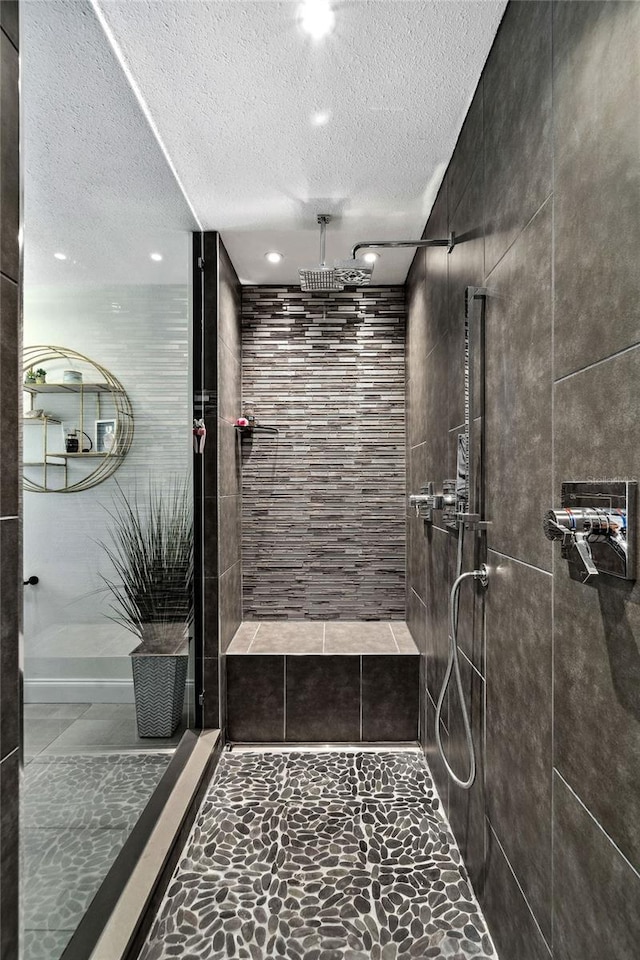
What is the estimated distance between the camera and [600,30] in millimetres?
879

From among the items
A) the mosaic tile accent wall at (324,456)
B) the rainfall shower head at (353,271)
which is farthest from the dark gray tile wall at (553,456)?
the mosaic tile accent wall at (324,456)

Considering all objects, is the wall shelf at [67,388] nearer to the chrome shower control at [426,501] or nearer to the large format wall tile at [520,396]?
the large format wall tile at [520,396]

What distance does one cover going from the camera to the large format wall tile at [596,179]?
80cm

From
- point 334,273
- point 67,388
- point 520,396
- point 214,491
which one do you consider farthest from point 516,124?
point 214,491

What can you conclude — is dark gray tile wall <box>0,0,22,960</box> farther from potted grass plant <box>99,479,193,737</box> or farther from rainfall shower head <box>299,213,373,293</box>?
rainfall shower head <box>299,213,373,293</box>

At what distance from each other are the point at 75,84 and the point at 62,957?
2.15 m

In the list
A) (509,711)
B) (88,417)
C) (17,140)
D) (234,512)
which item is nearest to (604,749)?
(509,711)

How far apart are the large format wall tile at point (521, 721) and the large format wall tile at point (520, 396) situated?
9 cm

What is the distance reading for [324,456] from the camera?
330 centimetres

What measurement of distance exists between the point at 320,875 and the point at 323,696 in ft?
3.09

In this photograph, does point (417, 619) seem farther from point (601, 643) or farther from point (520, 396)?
point (601, 643)

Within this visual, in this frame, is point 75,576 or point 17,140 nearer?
point 17,140

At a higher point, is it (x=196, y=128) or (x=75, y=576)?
(x=196, y=128)

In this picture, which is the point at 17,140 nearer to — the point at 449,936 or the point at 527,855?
the point at 527,855
